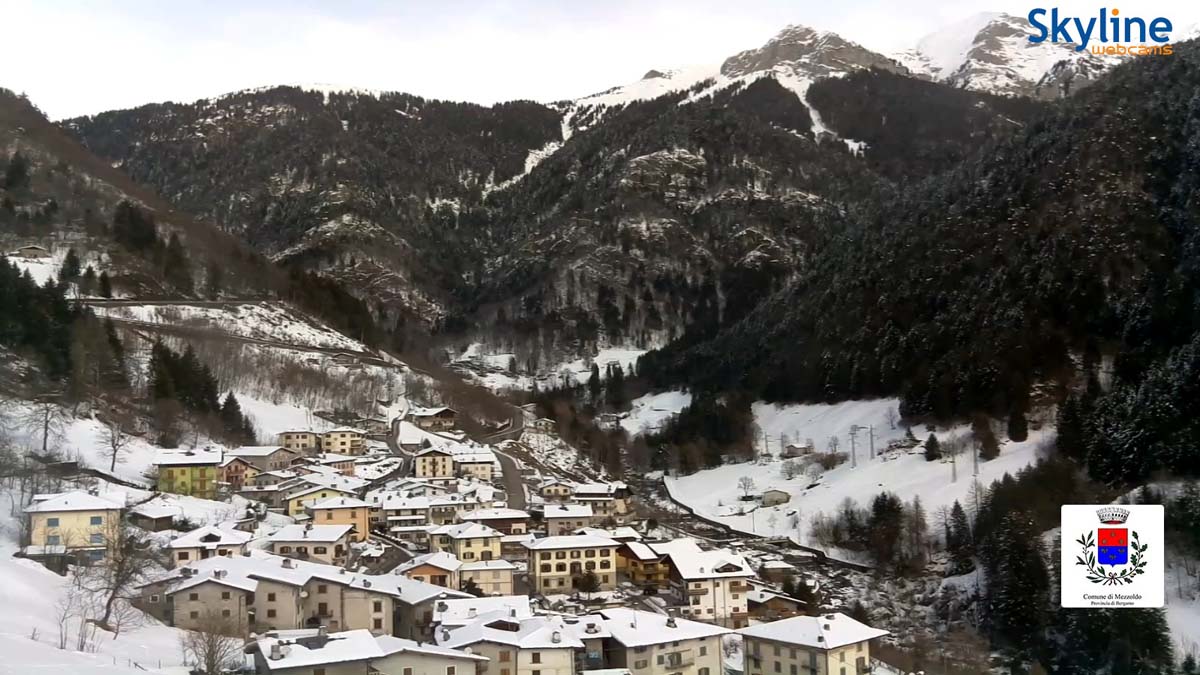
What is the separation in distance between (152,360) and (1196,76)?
92.8 m

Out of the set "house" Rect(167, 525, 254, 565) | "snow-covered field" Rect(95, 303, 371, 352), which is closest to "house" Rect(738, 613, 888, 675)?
"house" Rect(167, 525, 254, 565)

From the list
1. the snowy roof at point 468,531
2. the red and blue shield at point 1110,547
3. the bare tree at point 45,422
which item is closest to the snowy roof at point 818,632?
the red and blue shield at point 1110,547

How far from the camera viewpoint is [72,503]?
1262 inches

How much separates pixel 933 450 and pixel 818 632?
3624cm

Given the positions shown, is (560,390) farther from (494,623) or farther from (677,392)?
(494,623)

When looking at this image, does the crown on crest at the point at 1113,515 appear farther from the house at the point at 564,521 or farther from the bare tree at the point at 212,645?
the house at the point at 564,521

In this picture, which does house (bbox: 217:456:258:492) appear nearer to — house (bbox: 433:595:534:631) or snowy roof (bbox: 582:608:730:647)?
house (bbox: 433:595:534:631)

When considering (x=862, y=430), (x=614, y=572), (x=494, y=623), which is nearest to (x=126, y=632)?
(x=494, y=623)

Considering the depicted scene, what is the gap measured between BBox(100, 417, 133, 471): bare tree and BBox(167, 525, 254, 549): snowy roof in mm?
12548

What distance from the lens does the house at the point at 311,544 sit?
123ft

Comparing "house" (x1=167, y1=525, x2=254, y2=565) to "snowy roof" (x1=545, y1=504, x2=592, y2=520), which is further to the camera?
"snowy roof" (x1=545, y1=504, x2=592, y2=520)

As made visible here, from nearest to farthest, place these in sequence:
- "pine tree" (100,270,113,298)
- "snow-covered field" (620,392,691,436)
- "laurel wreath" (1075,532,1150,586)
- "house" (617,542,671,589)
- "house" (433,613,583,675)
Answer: "laurel wreath" (1075,532,1150,586) → "house" (433,613,583,675) → "house" (617,542,671,589) → "pine tree" (100,270,113,298) → "snow-covered field" (620,392,691,436)

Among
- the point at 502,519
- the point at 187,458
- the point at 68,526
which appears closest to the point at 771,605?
the point at 502,519

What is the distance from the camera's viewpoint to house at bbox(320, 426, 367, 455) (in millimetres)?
64250
